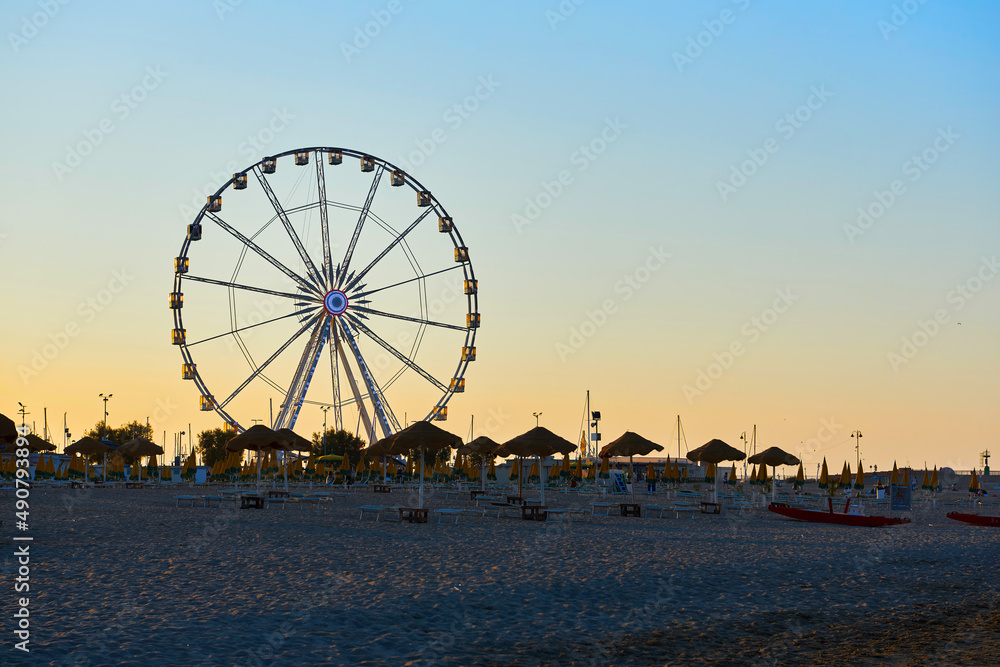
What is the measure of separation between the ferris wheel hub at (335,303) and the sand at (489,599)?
24.0 metres

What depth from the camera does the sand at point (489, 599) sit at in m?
7.87

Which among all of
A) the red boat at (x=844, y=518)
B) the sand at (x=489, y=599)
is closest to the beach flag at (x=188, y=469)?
the sand at (x=489, y=599)

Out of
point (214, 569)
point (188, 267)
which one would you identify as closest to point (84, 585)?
point (214, 569)

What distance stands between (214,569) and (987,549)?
1379cm

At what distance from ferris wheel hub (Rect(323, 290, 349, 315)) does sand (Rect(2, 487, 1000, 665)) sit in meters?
24.0

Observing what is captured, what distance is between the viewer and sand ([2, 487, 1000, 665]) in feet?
25.8

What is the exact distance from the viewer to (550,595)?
10445 mm

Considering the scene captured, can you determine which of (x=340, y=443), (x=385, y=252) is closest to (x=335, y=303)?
(x=385, y=252)

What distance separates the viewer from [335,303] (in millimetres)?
41094

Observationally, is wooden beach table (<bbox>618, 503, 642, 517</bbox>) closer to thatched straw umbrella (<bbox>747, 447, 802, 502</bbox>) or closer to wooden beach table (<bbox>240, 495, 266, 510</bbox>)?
thatched straw umbrella (<bbox>747, 447, 802, 502</bbox>)

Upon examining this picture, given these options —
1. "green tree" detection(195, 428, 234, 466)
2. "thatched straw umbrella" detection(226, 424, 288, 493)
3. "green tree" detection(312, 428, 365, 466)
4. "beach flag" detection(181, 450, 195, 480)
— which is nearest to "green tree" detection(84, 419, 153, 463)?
"green tree" detection(195, 428, 234, 466)

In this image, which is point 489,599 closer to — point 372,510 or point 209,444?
point 372,510

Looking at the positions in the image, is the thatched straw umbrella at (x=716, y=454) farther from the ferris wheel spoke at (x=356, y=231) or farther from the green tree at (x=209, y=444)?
the green tree at (x=209, y=444)

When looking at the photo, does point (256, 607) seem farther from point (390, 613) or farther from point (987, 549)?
point (987, 549)
